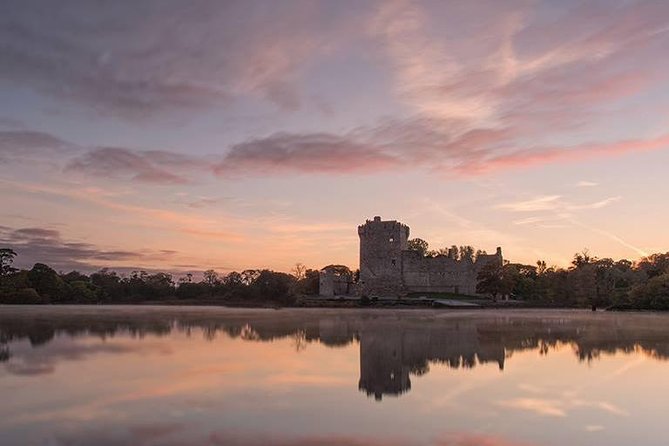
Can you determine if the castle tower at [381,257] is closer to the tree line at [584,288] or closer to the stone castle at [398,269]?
the stone castle at [398,269]

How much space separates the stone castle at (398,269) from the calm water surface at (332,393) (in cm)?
4549

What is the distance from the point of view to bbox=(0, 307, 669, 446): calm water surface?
6.73 m

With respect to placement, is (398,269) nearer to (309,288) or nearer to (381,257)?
(381,257)

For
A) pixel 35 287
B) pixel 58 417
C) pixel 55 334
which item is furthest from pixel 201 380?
pixel 35 287

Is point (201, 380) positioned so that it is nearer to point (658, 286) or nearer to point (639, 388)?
point (639, 388)

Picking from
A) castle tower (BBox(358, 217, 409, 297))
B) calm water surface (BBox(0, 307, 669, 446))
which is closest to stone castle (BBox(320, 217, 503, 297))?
castle tower (BBox(358, 217, 409, 297))

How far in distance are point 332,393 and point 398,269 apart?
53568 mm

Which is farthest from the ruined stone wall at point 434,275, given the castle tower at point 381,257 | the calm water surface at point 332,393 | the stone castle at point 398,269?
the calm water surface at point 332,393

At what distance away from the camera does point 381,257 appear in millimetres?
62750

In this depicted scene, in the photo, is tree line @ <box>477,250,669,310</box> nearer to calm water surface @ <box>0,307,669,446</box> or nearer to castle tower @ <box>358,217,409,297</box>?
castle tower @ <box>358,217,409,297</box>

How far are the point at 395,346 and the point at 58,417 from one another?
9802 millimetres

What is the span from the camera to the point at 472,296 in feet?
201

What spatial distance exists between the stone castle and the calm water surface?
149 ft

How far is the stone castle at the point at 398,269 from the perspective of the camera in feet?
204
